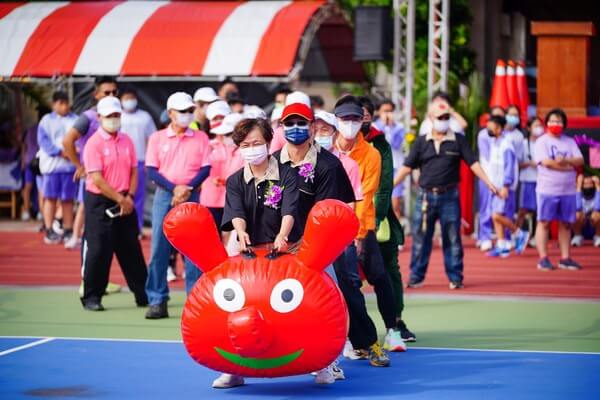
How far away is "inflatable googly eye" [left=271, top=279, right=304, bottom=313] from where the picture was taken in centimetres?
905

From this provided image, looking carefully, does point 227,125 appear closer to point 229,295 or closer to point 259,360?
point 229,295

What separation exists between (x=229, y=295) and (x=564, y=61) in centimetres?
1435

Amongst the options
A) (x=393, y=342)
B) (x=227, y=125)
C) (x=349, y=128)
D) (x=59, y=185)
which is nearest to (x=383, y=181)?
(x=349, y=128)

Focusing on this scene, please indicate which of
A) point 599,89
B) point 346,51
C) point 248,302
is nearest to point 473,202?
point 599,89

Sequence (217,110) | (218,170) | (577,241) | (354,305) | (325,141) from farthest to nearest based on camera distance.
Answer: (577,241), (217,110), (218,170), (325,141), (354,305)

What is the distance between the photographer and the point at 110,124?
45.2ft

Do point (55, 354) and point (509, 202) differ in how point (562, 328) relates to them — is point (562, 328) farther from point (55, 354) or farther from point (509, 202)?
point (509, 202)

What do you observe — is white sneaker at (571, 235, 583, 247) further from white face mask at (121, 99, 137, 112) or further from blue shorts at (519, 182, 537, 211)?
white face mask at (121, 99, 137, 112)

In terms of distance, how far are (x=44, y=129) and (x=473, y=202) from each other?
744 centimetres

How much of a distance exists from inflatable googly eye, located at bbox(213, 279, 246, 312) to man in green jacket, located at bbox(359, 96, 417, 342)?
8.35ft

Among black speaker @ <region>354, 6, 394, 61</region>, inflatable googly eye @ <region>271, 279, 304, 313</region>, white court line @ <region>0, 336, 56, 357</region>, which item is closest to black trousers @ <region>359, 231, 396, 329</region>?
inflatable googly eye @ <region>271, 279, 304, 313</region>

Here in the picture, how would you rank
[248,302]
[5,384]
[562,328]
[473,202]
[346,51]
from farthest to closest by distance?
[346,51]
[473,202]
[562,328]
[5,384]
[248,302]

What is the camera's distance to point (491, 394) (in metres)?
9.37

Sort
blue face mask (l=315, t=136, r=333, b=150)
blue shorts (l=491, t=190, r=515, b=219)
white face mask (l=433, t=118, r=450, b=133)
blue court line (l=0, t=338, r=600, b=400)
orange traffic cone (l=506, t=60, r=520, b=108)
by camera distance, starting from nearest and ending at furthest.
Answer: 1. blue court line (l=0, t=338, r=600, b=400)
2. blue face mask (l=315, t=136, r=333, b=150)
3. white face mask (l=433, t=118, r=450, b=133)
4. blue shorts (l=491, t=190, r=515, b=219)
5. orange traffic cone (l=506, t=60, r=520, b=108)
